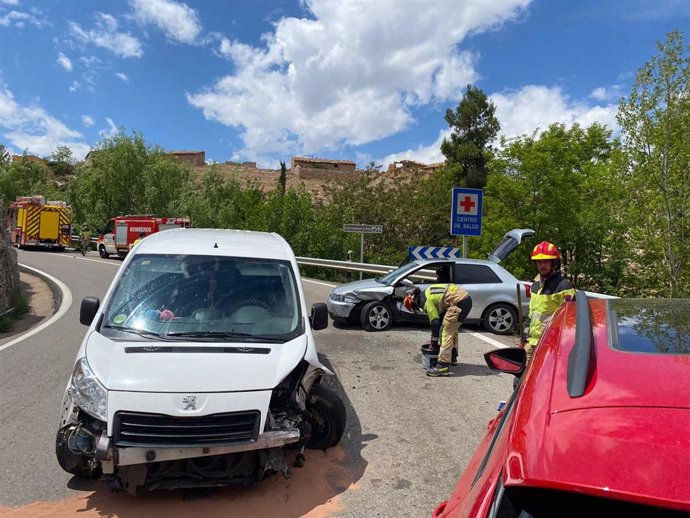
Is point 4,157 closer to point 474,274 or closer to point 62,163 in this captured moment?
point 62,163

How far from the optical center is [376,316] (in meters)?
10.2

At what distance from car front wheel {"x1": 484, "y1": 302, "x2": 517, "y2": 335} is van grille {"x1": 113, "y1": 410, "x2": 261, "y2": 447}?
25.6 feet

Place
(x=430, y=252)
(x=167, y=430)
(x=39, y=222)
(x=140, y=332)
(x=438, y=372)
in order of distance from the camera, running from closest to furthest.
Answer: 1. (x=167, y=430)
2. (x=140, y=332)
3. (x=438, y=372)
4. (x=430, y=252)
5. (x=39, y=222)

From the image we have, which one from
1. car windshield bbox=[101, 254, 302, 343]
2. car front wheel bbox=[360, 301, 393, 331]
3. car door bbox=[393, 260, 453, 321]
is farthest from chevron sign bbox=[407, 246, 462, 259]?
car windshield bbox=[101, 254, 302, 343]

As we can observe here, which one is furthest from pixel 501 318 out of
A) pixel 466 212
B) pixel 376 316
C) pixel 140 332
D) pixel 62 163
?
pixel 62 163

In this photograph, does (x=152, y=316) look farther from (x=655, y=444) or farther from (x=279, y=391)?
(x=655, y=444)

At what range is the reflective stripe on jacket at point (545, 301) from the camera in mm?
5105

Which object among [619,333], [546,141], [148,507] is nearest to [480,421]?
[148,507]

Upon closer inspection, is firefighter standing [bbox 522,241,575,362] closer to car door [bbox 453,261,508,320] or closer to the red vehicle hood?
the red vehicle hood

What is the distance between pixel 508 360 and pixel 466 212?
9.13 metres

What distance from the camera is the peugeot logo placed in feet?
11.0

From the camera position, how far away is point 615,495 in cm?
115

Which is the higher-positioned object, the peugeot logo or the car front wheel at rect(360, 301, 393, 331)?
the peugeot logo

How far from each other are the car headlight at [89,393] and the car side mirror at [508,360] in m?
2.42
